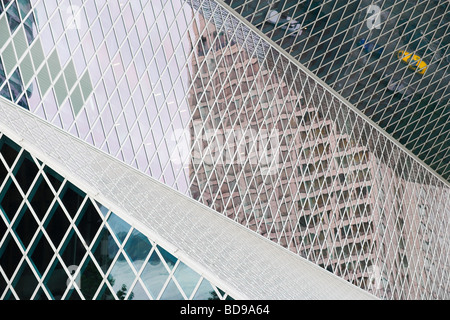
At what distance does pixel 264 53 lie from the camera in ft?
144

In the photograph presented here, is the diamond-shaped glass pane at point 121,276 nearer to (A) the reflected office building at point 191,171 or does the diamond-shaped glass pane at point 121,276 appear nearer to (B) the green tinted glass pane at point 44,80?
(A) the reflected office building at point 191,171

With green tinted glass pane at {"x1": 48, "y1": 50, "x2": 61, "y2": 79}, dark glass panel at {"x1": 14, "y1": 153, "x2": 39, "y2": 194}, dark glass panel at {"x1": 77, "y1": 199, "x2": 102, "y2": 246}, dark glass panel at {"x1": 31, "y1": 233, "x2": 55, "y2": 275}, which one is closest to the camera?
dark glass panel at {"x1": 77, "y1": 199, "x2": 102, "y2": 246}

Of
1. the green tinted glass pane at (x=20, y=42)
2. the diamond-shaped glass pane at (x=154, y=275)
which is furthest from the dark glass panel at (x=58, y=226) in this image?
the green tinted glass pane at (x=20, y=42)

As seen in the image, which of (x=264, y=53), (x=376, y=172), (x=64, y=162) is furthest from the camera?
(x=376, y=172)

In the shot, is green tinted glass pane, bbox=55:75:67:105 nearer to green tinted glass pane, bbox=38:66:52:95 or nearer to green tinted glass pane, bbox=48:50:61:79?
green tinted glass pane, bbox=48:50:61:79

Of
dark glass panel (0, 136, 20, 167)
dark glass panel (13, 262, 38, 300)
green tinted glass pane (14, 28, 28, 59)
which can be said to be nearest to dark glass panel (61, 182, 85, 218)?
dark glass panel (0, 136, 20, 167)

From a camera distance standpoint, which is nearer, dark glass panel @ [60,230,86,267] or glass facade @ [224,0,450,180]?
dark glass panel @ [60,230,86,267]

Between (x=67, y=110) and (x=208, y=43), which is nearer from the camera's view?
(x=67, y=110)

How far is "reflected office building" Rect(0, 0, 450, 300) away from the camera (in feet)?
65.0

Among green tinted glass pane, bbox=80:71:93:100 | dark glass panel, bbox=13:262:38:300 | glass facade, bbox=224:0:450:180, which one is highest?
glass facade, bbox=224:0:450:180

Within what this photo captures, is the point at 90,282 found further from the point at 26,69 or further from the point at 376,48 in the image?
the point at 376,48

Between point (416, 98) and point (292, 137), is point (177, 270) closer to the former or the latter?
point (292, 137)

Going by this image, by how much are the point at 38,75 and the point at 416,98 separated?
31206mm
